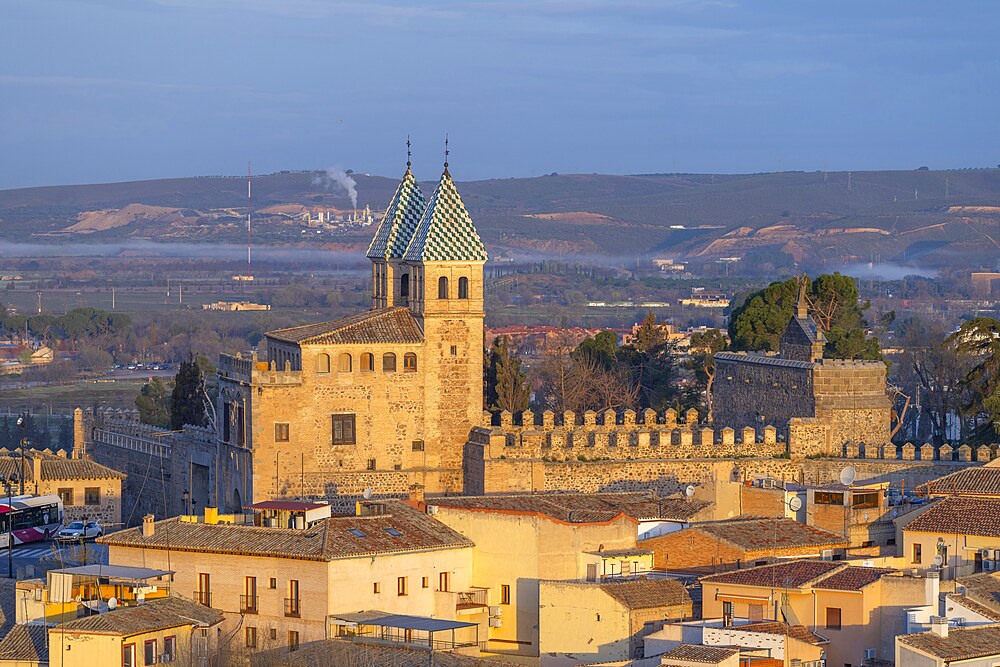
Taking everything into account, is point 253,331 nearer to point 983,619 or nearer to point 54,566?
point 54,566

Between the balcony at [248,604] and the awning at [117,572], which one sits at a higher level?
the awning at [117,572]

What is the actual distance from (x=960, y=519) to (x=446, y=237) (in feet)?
36.9

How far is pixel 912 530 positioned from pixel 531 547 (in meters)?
5.58

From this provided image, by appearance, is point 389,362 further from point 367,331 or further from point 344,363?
point 344,363

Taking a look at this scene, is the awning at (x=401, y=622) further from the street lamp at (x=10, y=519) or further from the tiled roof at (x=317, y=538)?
the street lamp at (x=10, y=519)

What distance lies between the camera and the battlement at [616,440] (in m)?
43.1

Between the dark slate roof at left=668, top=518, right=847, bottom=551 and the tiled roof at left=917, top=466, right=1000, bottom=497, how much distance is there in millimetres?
2371

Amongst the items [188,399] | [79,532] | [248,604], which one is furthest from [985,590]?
[188,399]

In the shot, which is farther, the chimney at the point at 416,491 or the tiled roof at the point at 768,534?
the chimney at the point at 416,491

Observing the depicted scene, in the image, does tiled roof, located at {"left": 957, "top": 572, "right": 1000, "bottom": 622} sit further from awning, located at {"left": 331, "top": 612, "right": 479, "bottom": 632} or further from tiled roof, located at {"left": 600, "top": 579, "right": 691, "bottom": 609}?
awning, located at {"left": 331, "top": 612, "right": 479, "bottom": 632}

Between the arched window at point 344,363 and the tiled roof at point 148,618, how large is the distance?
832cm

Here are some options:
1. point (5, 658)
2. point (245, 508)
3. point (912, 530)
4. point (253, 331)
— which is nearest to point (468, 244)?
point (245, 508)

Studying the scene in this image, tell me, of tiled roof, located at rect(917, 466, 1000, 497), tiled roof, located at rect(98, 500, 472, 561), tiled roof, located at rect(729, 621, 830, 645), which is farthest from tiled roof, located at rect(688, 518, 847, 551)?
tiled roof, located at rect(729, 621, 830, 645)

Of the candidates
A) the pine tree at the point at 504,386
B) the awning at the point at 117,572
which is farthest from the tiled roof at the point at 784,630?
the pine tree at the point at 504,386
